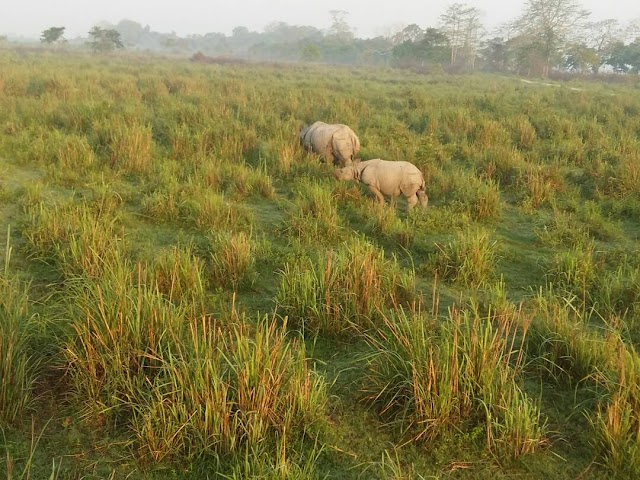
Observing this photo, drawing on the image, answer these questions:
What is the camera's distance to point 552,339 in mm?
3176

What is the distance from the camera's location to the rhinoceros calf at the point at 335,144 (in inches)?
311

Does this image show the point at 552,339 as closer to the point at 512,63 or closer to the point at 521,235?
the point at 521,235

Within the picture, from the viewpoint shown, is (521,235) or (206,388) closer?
(206,388)

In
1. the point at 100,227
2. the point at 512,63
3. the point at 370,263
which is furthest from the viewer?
the point at 512,63

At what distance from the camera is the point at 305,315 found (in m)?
3.59

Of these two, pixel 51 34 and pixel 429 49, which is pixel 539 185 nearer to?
pixel 429 49

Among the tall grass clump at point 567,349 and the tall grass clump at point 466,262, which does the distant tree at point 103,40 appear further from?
the tall grass clump at point 567,349

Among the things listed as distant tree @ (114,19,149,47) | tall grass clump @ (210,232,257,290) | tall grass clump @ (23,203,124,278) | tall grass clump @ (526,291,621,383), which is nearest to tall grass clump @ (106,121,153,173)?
tall grass clump @ (23,203,124,278)

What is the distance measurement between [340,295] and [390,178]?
2.86 meters

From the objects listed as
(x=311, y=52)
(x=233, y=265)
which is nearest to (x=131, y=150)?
(x=233, y=265)

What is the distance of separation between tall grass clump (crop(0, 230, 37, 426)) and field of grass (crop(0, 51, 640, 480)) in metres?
0.01

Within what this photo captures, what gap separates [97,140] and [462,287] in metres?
6.96

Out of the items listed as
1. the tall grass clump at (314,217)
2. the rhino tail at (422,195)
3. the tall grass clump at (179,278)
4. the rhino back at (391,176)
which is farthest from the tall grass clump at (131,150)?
the rhino tail at (422,195)

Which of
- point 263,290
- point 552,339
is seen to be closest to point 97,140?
point 263,290
